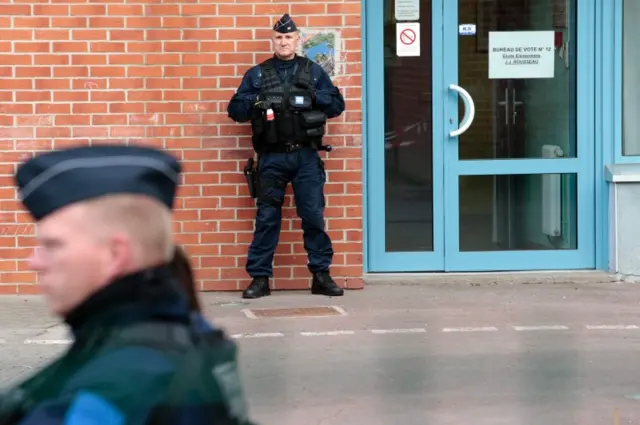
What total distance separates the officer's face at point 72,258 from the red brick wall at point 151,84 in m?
6.78

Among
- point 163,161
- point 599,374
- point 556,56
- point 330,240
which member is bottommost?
point 599,374

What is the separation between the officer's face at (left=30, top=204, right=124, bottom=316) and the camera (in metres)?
1.73

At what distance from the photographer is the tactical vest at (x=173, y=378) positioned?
1.70 m

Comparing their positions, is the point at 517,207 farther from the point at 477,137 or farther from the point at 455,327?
the point at 455,327

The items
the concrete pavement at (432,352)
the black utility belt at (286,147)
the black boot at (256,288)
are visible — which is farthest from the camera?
the black boot at (256,288)

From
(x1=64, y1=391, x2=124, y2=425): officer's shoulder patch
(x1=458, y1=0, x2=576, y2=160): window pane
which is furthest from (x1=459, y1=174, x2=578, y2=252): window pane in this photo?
(x1=64, y1=391, x2=124, y2=425): officer's shoulder patch

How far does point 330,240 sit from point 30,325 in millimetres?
2306

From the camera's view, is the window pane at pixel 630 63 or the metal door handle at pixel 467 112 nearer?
the metal door handle at pixel 467 112

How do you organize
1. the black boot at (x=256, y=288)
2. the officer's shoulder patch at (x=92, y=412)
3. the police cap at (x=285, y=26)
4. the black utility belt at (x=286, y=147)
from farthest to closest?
the black boot at (x=256, y=288), the black utility belt at (x=286, y=147), the police cap at (x=285, y=26), the officer's shoulder patch at (x=92, y=412)

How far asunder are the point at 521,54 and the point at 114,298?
7.68 meters

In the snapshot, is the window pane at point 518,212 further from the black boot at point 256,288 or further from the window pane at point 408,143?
the black boot at point 256,288

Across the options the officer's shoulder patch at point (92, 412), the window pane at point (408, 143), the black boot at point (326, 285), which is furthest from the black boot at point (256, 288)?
the officer's shoulder patch at point (92, 412)

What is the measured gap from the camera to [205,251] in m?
8.61

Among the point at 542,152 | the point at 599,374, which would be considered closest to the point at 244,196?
the point at 542,152
